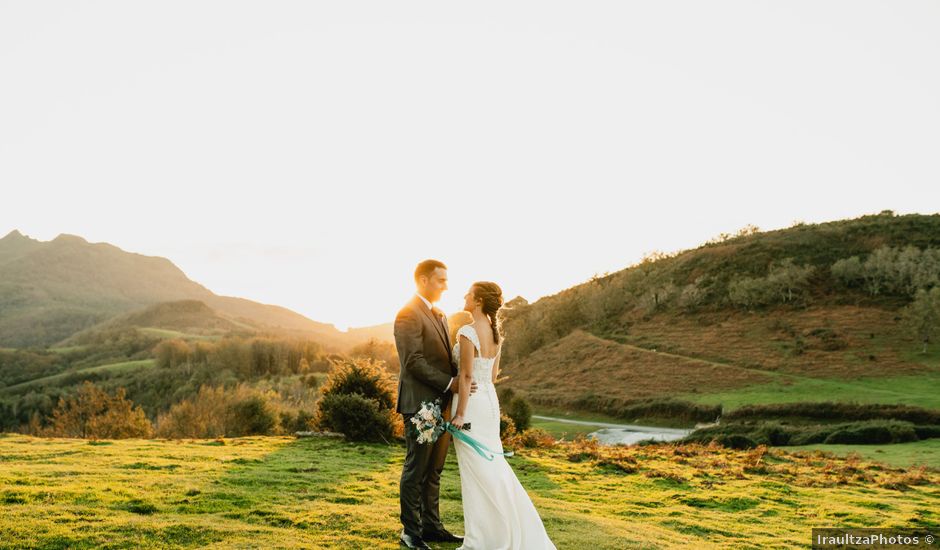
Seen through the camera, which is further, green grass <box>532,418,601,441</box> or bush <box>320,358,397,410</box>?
green grass <box>532,418,601,441</box>

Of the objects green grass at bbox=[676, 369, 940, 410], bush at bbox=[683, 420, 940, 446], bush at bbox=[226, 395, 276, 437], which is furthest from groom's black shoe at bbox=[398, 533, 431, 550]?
green grass at bbox=[676, 369, 940, 410]

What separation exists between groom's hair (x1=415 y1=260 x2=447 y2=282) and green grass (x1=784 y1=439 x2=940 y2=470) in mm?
25097

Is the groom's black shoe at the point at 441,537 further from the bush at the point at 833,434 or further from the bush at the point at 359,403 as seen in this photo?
the bush at the point at 833,434

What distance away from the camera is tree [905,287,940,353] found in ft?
199

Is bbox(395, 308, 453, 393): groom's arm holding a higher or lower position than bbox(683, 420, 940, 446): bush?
higher

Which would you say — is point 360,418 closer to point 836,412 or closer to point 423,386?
point 423,386

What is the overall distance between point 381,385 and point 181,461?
25.7 feet

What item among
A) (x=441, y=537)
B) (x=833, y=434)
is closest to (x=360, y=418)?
(x=441, y=537)

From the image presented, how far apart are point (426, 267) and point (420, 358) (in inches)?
46.5

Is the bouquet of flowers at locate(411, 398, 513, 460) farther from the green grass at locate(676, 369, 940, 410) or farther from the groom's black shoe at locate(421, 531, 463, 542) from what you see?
the green grass at locate(676, 369, 940, 410)

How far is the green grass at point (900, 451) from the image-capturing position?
83.4ft

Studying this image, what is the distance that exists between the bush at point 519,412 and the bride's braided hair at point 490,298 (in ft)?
73.0

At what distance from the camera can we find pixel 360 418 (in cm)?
1997

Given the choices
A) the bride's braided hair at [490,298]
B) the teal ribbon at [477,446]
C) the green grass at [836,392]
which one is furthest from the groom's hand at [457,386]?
the green grass at [836,392]
